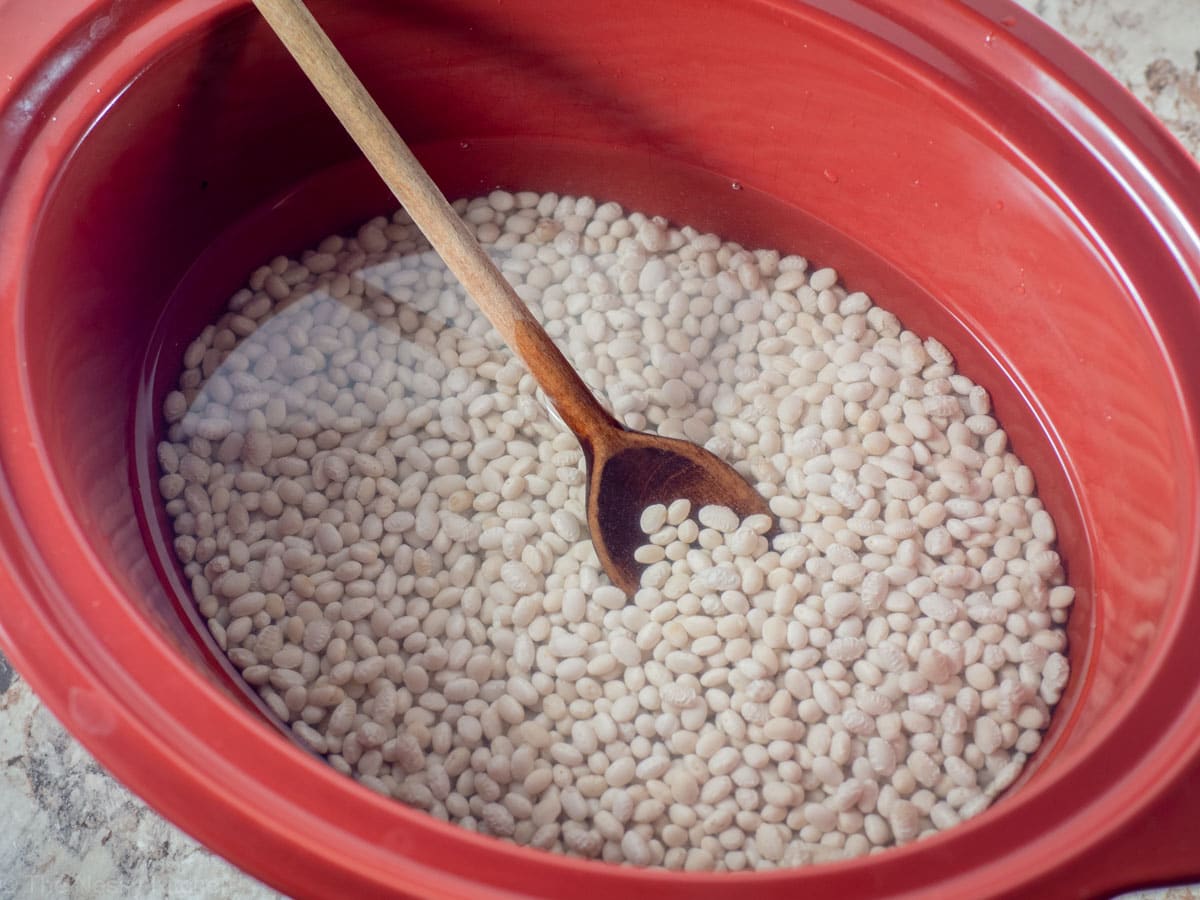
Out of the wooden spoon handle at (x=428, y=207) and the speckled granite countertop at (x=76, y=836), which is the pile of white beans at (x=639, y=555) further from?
the speckled granite countertop at (x=76, y=836)

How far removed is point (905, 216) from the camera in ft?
3.23

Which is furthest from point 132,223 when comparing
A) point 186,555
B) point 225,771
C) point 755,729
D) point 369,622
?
point 755,729

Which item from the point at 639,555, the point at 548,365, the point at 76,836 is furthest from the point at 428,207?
the point at 76,836

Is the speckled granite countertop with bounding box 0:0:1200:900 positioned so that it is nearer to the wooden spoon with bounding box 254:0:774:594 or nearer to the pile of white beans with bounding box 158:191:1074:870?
the pile of white beans with bounding box 158:191:1074:870

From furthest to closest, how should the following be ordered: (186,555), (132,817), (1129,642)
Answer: (132,817) < (186,555) < (1129,642)

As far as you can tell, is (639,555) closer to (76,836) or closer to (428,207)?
(428,207)

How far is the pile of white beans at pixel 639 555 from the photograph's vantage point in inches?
32.5

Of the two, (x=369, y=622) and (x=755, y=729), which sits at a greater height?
(x=755, y=729)

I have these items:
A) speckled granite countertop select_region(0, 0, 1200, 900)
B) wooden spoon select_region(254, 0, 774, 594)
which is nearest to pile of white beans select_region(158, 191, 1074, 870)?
wooden spoon select_region(254, 0, 774, 594)

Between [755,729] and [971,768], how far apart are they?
176mm

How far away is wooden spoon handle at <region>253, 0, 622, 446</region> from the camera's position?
803 millimetres

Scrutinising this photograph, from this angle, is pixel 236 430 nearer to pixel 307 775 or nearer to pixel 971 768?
pixel 307 775

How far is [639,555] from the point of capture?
35.8 inches

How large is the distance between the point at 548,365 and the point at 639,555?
0.18 meters
